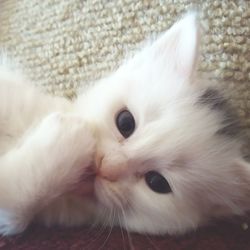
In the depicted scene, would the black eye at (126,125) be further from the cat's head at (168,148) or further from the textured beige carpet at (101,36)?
the textured beige carpet at (101,36)


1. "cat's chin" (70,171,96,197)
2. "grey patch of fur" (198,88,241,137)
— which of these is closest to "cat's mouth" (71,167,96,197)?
"cat's chin" (70,171,96,197)

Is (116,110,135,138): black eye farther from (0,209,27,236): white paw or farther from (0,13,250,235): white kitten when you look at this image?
(0,209,27,236): white paw

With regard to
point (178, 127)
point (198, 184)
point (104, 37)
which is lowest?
point (198, 184)

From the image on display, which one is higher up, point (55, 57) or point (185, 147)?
point (55, 57)

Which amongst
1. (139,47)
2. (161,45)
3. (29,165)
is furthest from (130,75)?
(29,165)

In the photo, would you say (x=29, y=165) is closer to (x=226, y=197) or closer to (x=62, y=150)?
(x=62, y=150)

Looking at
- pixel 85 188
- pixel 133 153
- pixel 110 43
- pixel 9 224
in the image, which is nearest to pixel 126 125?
pixel 133 153

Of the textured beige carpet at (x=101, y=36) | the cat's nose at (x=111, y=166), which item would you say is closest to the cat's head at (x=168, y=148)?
the cat's nose at (x=111, y=166)
